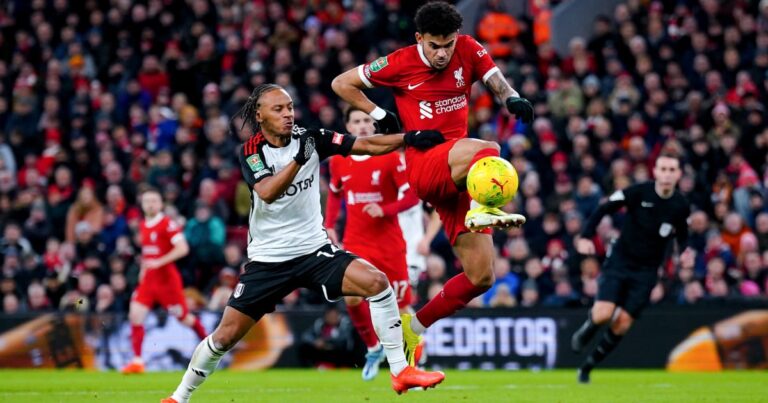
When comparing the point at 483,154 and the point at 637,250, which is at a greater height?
the point at 483,154

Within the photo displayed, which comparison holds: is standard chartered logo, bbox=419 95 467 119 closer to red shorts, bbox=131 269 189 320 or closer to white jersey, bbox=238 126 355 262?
white jersey, bbox=238 126 355 262

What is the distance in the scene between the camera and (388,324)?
30.5 ft

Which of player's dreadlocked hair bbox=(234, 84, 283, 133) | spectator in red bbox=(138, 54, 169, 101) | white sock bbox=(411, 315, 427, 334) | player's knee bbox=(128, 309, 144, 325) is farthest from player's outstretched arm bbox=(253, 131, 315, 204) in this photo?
spectator in red bbox=(138, 54, 169, 101)

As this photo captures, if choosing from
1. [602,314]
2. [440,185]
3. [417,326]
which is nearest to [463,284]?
[417,326]

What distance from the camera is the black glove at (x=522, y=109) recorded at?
9.23 metres

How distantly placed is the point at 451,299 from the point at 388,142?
1595 millimetres

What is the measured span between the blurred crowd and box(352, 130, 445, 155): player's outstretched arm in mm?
7392

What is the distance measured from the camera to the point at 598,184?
18406mm

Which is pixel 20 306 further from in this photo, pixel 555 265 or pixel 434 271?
pixel 555 265

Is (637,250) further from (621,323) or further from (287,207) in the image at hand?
(287,207)

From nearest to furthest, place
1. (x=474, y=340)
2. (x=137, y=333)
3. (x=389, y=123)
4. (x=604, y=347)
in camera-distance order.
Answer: (x=389, y=123), (x=604, y=347), (x=137, y=333), (x=474, y=340)

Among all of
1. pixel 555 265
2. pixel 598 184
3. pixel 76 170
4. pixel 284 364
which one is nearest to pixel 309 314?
pixel 284 364

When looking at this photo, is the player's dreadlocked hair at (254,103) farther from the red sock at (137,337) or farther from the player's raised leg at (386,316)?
the red sock at (137,337)

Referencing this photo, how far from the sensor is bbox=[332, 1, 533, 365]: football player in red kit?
31.3 ft
